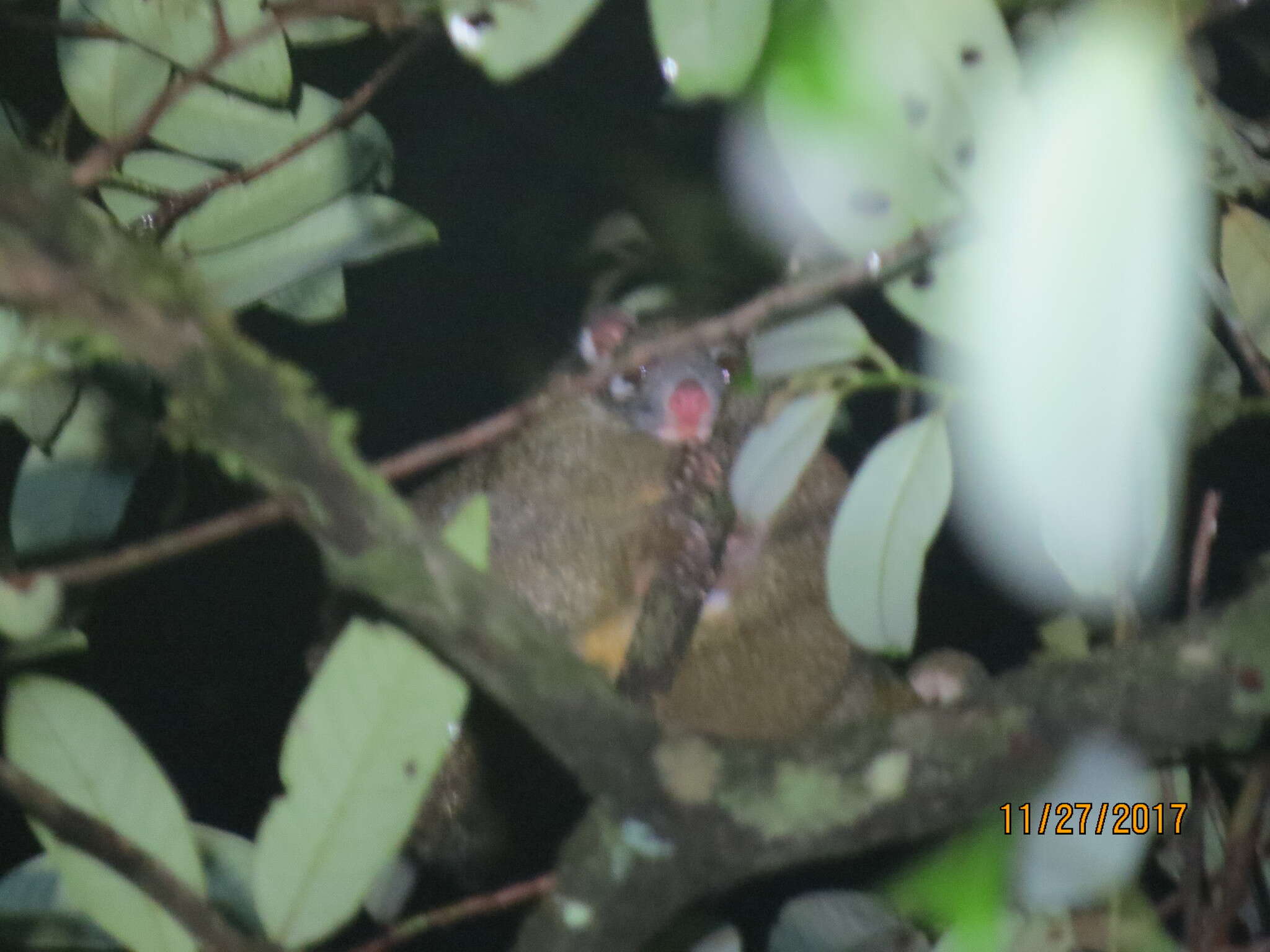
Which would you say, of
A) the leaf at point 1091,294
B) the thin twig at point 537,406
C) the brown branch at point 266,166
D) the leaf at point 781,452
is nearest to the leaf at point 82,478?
the thin twig at point 537,406

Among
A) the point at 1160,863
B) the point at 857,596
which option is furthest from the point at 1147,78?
the point at 1160,863

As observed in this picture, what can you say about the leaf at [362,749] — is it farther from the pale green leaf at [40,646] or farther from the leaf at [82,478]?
the leaf at [82,478]

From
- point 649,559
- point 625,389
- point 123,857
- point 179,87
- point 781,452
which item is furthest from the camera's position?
point 625,389

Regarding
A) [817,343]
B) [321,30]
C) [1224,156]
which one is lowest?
[817,343]

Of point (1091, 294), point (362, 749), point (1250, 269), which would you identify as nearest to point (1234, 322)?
point (1250, 269)

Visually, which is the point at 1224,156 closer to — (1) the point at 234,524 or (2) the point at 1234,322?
(2) the point at 1234,322

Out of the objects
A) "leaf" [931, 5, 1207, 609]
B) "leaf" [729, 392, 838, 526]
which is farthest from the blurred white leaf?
"leaf" [729, 392, 838, 526]

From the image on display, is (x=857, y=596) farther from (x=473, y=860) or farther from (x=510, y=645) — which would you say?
(x=473, y=860)
